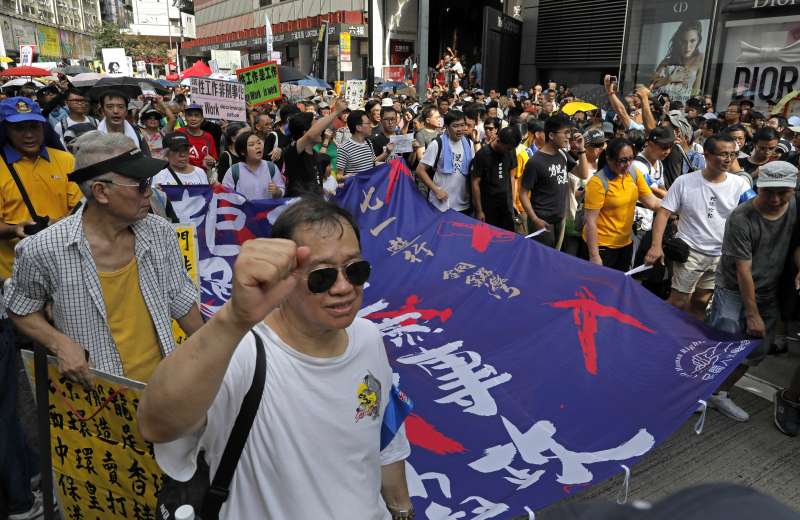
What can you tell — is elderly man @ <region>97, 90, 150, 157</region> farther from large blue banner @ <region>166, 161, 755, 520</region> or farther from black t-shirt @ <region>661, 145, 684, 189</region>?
black t-shirt @ <region>661, 145, 684, 189</region>

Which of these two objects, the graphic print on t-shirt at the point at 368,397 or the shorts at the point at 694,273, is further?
the shorts at the point at 694,273

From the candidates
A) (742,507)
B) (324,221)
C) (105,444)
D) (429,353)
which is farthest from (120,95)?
(742,507)

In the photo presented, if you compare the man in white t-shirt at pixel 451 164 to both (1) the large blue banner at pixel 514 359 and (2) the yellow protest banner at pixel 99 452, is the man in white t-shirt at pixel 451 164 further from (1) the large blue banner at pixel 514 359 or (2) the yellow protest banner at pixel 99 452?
(2) the yellow protest banner at pixel 99 452

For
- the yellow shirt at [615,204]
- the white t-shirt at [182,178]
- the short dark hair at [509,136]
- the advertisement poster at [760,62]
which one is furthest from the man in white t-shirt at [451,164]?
the advertisement poster at [760,62]

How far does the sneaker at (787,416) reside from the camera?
375 centimetres

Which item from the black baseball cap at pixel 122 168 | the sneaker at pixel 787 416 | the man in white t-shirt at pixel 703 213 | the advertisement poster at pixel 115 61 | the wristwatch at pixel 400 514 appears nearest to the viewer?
the wristwatch at pixel 400 514

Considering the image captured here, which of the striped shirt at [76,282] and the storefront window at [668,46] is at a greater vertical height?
the storefront window at [668,46]

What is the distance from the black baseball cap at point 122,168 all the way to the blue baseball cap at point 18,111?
4.99 ft

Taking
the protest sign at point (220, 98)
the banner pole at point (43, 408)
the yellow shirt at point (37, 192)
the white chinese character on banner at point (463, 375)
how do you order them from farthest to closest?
the protest sign at point (220, 98)
the yellow shirt at point (37, 192)
the white chinese character on banner at point (463, 375)
the banner pole at point (43, 408)

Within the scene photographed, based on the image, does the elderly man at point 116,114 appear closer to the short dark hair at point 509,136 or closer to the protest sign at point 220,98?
the protest sign at point 220,98

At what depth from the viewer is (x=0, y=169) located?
3.43m

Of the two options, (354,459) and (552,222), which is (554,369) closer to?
(354,459)

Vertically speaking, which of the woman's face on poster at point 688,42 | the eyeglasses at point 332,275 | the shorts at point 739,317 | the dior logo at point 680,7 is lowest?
the shorts at point 739,317

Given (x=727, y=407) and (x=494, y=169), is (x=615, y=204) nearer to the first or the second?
(x=494, y=169)
